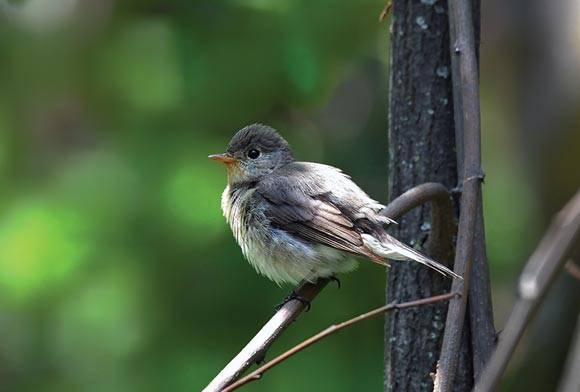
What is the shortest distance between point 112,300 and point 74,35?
1.61 meters

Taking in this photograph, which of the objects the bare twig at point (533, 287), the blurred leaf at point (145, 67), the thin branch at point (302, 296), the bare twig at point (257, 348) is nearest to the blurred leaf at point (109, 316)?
the blurred leaf at point (145, 67)

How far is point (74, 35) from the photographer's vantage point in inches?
219

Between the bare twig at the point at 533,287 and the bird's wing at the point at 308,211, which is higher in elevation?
the bare twig at the point at 533,287

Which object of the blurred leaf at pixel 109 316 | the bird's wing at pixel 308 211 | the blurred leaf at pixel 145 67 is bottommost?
the blurred leaf at pixel 109 316

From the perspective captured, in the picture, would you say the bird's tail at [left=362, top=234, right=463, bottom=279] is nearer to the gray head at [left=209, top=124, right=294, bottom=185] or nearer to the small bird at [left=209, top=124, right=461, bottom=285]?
the small bird at [left=209, top=124, right=461, bottom=285]

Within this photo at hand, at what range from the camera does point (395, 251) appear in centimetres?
356

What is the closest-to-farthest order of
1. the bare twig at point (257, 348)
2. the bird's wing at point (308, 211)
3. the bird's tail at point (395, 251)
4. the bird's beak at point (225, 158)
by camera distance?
the bare twig at point (257, 348) → the bird's tail at point (395, 251) → the bird's wing at point (308, 211) → the bird's beak at point (225, 158)

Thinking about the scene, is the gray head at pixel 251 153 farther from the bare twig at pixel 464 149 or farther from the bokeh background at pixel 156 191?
the bare twig at pixel 464 149

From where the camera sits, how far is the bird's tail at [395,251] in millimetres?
3445

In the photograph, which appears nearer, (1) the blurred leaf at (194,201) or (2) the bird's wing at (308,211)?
(2) the bird's wing at (308,211)

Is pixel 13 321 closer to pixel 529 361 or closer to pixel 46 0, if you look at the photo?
pixel 46 0

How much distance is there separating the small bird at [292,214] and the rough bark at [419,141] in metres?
0.26

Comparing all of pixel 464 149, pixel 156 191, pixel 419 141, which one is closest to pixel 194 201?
pixel 156 191

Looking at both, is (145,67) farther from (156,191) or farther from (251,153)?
(251,153)
